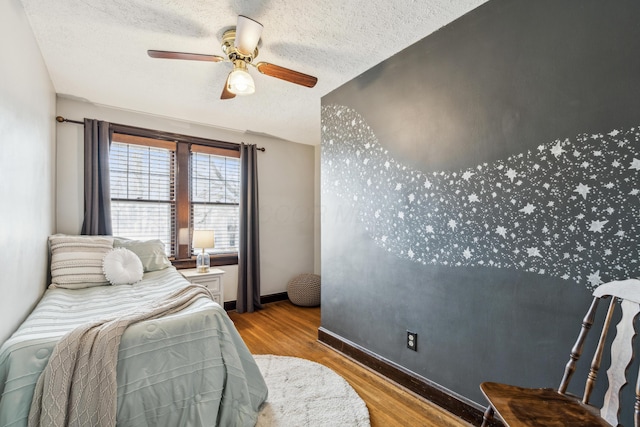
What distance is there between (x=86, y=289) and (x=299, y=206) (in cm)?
290

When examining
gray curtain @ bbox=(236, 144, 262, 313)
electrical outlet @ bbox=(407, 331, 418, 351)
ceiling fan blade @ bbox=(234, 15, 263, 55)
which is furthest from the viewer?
gray curtain @ bbox=(236, 144, 262, 313)

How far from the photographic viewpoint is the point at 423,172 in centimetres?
210

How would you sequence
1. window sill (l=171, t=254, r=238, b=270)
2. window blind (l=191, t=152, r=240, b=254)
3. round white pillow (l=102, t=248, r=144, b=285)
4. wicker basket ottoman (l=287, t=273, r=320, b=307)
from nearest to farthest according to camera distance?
round white pillow (l=102, t=248, r=144, b=285), window sill (l=171, t=254, r=238, b=270), window blind (l=191, t=152, r=240, b=254), wicker basket ottoman (l=287, t=273, r=320, b=307)

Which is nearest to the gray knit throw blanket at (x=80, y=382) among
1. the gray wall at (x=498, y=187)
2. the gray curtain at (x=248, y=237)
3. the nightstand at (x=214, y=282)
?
the gray wall at (x=498, y=187)

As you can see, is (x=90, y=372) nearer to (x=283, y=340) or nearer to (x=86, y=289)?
(x=86, y=289)

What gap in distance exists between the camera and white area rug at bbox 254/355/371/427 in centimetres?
183

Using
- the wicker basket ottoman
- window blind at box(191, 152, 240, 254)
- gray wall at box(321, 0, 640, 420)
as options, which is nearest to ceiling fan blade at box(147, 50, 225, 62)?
gray wall at box(321, 0, 640, 420)

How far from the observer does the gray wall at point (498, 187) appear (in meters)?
1.34

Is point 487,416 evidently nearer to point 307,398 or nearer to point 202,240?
point 307,398

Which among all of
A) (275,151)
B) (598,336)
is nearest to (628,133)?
(598,336)

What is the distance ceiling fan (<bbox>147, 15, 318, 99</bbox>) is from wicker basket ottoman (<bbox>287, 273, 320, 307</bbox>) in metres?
2.80

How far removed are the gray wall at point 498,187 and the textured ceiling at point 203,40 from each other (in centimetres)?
28

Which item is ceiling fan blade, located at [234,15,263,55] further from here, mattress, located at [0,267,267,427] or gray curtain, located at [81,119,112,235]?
gray curtain, located at [81,119,112,235]

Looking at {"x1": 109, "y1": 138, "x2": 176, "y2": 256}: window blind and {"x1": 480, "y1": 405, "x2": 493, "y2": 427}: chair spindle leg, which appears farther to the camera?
{"x1": 109, "y1": 138, "x2": 176, "y2": 256}: window blind
